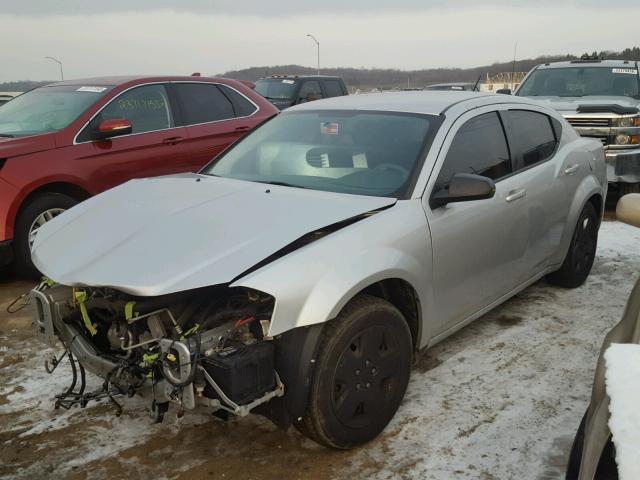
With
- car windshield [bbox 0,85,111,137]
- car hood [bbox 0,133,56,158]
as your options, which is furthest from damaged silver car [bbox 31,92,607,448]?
car windshield [bbox 0,85,111,137]

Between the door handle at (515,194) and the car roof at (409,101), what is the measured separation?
2.06 feet

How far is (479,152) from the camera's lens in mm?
3838

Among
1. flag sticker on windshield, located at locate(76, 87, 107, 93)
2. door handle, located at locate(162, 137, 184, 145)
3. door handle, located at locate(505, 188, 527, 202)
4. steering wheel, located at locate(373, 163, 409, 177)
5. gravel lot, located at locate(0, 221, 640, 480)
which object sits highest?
flag sticker on windshield, located at locate(76, 87, 107, 93)

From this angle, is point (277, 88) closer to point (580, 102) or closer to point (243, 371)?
point (580, 102)

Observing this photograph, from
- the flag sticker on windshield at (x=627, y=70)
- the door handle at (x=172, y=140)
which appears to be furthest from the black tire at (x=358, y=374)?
the flag sticker on windshield at (x=627, y=70)

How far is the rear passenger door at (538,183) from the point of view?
13.7 feet

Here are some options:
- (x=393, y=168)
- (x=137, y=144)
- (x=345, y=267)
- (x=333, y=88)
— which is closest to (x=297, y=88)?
(x=333, y=88)

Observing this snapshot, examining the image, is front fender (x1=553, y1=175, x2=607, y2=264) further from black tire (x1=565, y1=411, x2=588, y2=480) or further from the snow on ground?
the snow on ground

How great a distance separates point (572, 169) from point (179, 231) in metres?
3.24

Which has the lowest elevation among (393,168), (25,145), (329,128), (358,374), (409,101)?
(358,374)

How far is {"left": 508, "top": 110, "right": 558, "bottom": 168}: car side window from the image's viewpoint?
14.0 ft

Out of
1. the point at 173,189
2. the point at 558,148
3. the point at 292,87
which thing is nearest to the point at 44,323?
the point at 173,189

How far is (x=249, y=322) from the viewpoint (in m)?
2.58

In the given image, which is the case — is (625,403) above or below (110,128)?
below
